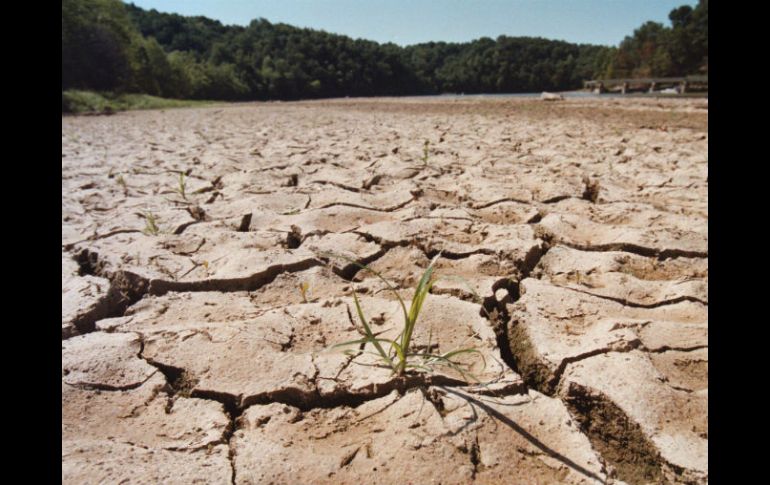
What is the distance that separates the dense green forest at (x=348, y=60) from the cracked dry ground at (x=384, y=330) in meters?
22.8

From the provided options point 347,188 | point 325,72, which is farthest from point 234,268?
point 325,72

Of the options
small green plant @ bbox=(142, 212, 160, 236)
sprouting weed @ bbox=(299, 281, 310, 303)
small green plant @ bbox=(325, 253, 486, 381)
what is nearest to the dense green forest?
small green plant @ bbox=(142, 212, 160, 236)

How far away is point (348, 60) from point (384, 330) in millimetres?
48036

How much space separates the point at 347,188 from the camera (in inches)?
112

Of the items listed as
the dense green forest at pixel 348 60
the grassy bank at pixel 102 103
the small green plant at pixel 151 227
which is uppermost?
the dense green forest at pixel 348 60

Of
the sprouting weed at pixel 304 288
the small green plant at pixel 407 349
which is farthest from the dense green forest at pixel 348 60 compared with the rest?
the small green plant at pixel 407 349

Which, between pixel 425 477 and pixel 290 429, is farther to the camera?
pixel 290 429

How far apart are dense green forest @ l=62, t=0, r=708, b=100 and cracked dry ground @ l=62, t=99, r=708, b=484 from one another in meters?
22.8

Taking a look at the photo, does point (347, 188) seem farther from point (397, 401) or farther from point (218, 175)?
point (397, 401)

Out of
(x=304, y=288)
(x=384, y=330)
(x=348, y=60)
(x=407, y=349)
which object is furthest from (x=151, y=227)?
(x=348, y=60)

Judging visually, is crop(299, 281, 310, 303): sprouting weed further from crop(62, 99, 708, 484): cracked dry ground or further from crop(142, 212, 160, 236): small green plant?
crop(142, 212, 160, 236): small green plant

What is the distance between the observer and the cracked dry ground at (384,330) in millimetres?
867

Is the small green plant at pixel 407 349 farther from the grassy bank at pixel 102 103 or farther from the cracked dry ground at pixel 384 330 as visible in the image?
the grassy bank at pixel 102 103
